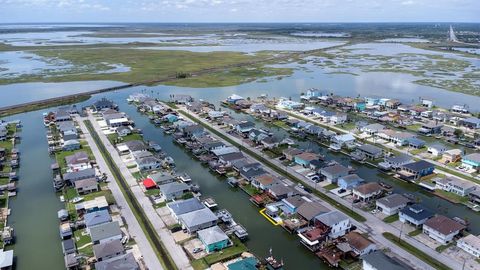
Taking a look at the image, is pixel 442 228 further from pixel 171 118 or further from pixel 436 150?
pixel 171 118

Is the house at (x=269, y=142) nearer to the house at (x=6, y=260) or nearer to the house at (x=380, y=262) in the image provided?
the house at (x=380, y=262)

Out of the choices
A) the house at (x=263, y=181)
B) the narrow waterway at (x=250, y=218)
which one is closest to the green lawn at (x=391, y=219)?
the narrow waterway at (x=250, y=218)

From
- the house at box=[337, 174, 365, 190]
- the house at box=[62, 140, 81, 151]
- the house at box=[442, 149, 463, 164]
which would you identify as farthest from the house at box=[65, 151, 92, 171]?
the house at box=[442, 149, 463, 164]

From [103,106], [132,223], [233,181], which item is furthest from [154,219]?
[103,106]

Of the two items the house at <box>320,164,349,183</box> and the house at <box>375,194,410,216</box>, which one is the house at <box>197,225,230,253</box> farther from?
the house at <box>320,164,349,183</box>

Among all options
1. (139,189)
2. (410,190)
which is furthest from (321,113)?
(139,189)

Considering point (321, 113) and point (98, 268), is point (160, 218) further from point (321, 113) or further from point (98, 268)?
point (321, 113)

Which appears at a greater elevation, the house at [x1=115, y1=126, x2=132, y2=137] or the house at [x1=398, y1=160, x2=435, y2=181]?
the house at [x1=115, y1=126, x2=132, y2=137]
